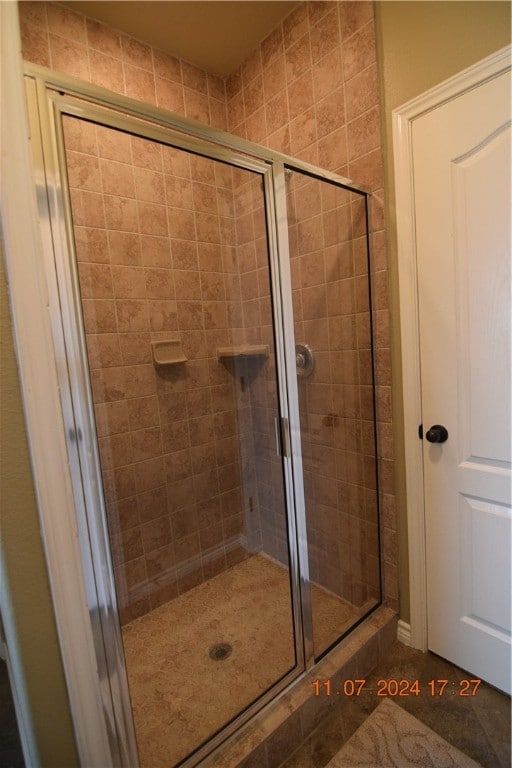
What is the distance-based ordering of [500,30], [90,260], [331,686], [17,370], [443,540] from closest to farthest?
[17,370], [500,30], [331,686], [443,540], [90,260]

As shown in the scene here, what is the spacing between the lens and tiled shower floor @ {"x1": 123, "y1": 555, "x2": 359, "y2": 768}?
1.13 metres

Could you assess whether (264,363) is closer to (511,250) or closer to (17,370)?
(511,250)

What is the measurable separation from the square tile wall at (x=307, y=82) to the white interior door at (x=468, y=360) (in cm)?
17

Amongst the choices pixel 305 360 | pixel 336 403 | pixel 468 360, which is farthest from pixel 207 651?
pixel 468 360

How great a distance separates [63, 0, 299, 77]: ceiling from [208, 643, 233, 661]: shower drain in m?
2.72

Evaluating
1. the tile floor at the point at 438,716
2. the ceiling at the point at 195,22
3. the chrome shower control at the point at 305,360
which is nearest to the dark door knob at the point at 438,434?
the chrome shower control at the point at 305,360

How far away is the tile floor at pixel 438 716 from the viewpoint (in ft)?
3.52

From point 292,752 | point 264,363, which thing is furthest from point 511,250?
point 292,752

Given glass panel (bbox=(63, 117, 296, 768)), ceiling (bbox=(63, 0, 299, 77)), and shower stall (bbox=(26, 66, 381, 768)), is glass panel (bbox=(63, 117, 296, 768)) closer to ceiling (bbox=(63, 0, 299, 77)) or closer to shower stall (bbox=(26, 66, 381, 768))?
shower stall (bbox=(26, 66, 381, 768))

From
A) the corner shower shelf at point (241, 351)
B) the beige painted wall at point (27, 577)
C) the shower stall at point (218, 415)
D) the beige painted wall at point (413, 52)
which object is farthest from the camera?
the corner shower shelf at point (241, 351)

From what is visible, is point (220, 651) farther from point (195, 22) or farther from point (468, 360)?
point (195, 22)

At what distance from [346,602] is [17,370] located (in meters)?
1.67

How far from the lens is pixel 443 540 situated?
4.35ft

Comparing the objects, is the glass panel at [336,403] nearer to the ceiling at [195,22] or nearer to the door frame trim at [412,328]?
the door frame trim at [412,328]
